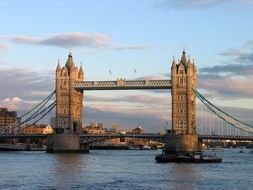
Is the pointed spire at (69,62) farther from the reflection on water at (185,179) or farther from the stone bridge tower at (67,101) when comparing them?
the reflection on water at (185,179)

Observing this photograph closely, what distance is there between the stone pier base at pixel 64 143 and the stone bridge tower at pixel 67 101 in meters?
3.89

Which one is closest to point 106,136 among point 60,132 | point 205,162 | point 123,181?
point 60,132

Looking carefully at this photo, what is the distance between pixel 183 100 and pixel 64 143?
22.4 metres

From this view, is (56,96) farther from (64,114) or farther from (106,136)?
(106,136)

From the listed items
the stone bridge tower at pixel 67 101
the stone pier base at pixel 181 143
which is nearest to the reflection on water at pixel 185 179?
the stone pier base at pixel 181 143

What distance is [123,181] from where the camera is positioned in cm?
5294

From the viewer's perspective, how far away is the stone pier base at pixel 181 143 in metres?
113

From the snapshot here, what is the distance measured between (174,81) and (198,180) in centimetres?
7034

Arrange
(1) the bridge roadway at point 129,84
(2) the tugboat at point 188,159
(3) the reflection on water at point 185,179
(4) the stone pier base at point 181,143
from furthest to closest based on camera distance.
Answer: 1. (1) the bridge roadway at point 129,84
2. (4) the stone pier base at point 181,143
3. (2) the tugboat at point 188,159
4. (3) the reflection on water at point 185,179

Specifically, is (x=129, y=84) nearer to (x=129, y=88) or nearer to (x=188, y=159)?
(x=129, y=88)

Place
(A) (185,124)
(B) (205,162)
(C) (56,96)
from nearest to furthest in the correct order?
1. (B) (205,162)
2. (A) (185,124)
3. (C) (56,96)

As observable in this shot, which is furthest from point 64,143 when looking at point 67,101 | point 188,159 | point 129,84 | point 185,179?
point 185,179

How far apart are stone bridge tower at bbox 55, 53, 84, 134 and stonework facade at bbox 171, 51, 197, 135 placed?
19.0m

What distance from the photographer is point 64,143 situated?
403 feet
